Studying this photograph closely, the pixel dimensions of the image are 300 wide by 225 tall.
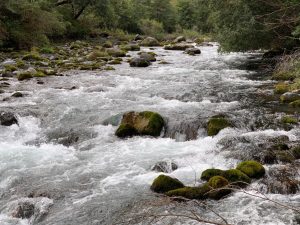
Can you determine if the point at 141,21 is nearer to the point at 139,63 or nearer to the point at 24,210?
the point at 139,63

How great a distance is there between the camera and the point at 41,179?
9352mm

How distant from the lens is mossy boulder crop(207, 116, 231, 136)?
11809 mm

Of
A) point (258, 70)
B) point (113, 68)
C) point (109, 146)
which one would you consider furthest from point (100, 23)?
point (109, 146)

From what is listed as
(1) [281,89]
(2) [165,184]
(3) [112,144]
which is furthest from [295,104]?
(2) [165,184]

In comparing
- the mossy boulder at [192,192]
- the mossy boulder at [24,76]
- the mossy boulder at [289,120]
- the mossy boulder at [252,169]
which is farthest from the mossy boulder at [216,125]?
the mossy boulder at [24,76]

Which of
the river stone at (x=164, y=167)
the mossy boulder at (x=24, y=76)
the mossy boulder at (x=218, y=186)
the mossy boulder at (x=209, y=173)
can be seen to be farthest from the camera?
the mossy boulder at (x=24, y=76)

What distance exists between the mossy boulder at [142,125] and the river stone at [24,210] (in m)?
4.63

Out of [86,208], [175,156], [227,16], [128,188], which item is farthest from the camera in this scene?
[227,16]

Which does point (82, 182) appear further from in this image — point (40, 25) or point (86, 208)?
point (40, 25)

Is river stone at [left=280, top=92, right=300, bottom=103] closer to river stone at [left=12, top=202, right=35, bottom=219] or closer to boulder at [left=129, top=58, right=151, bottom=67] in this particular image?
river stone at [left=12, top=202, right=35, bottom=219]

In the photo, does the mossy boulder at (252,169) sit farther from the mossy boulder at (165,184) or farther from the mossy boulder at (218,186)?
the mossy boulder at (165,184)

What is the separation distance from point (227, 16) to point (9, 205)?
620 inches

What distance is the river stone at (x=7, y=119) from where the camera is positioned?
13.5 metres

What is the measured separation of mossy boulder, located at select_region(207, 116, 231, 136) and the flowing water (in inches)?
7.7
